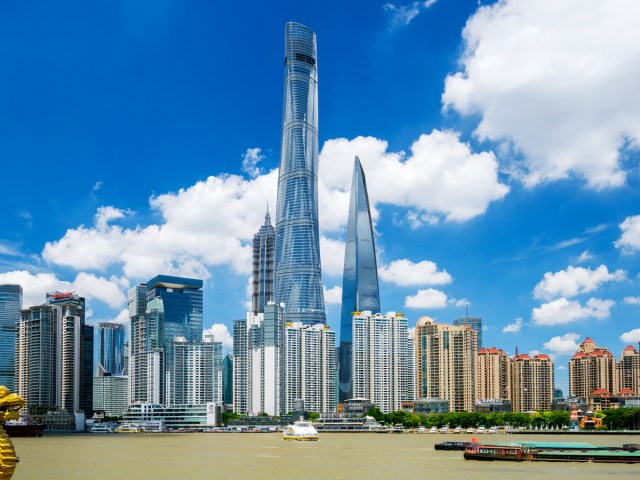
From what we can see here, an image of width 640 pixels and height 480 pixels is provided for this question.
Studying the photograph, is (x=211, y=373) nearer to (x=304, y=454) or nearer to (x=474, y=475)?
(x=304, y=454)

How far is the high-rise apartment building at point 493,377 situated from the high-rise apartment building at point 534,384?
2856mm

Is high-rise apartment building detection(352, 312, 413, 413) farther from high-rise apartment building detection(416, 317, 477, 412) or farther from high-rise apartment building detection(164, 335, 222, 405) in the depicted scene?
high-rise apartment building detection(164, 335, 222, 405)

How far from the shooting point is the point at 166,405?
187750 mm

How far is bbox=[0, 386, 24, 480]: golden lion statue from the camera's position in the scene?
10578mm

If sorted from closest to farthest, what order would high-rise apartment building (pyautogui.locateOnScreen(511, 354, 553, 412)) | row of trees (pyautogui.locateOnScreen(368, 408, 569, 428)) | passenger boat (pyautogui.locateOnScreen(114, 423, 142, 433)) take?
row of trees (pyautogui.locateOnScreen(368, 408, 569, 428)) → passenger boat (pyautogui.locateOnScreen(114, 423, 142, 433)) → high-rise apartment building (pyautogui.locateOnScreen(511, 354, 553, 412))

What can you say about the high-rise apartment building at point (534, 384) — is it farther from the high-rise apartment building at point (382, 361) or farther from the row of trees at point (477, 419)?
the row of trees at point (477, 419)

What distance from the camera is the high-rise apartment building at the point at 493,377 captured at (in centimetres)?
19512

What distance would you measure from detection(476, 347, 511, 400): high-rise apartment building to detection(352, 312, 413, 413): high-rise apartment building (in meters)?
18.6

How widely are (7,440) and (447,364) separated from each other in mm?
175292

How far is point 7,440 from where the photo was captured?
10.7 meters

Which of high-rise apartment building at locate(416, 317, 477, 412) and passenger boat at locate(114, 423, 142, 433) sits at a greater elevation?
high-rise apartment building at locate(416, 317, 477, 412)

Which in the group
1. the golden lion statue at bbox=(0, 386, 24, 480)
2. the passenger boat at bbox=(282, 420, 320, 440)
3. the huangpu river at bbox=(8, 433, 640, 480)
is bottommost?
the passenger boat at bbox=(282, 420, 320, 440)

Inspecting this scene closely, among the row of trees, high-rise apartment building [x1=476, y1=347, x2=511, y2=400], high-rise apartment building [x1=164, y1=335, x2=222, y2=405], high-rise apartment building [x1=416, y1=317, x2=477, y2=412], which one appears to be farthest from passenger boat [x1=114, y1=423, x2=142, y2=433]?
high-rise apartment building [x1=476, y1=347, x2=511, y2=400]

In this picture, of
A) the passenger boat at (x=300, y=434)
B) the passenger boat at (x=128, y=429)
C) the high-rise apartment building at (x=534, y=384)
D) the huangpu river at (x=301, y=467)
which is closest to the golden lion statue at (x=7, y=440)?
the huangpu river at (x=301, y=467)
